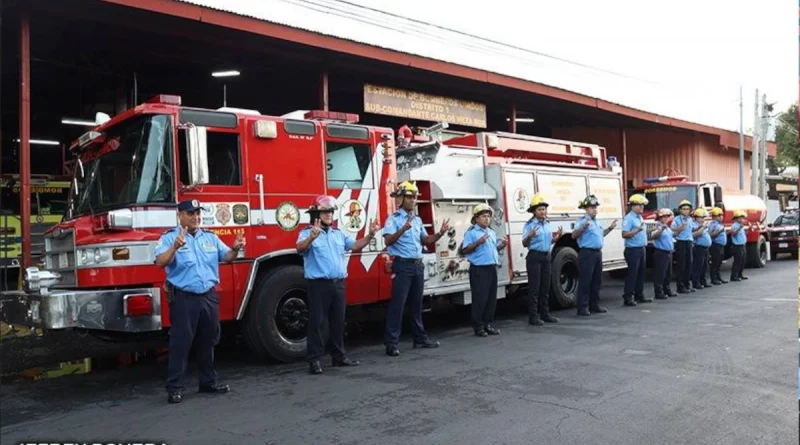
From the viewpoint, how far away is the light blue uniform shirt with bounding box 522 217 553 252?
9.59m

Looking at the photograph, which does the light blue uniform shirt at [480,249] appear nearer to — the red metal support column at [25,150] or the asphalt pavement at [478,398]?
the asphalt pavement at [478,398]

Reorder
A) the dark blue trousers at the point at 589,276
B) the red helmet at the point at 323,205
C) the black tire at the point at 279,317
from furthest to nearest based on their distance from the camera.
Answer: the dark blue trousers at the point at 589,276
the black tire at the point at 279,317
the red helmet at the point at 323,205

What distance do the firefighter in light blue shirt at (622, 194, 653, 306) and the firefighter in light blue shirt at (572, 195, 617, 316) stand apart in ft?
3.52

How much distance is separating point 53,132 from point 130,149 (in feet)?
52.6

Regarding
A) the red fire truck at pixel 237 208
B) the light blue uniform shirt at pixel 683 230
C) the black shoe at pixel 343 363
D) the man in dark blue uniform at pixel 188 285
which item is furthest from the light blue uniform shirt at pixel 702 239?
the man in dark blue uniform at pixel 188 285

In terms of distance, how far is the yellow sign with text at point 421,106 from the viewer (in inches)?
529

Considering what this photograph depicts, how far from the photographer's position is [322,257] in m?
6.69

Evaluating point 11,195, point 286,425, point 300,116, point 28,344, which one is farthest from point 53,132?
point 286,425


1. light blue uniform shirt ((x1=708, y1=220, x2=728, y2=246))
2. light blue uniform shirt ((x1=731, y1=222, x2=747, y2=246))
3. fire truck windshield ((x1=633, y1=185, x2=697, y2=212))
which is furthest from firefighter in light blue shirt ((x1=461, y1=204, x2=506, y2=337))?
light blue uniform shirt ((x1=731, y1=222, x2=747, y2=246))

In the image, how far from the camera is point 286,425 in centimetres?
493

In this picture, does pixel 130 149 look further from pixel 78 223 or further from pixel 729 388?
pixel 729 388

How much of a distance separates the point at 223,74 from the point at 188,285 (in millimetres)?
8898

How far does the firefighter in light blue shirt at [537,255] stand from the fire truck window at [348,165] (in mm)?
2878

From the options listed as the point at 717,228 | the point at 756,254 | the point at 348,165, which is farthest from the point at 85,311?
the point at 756,254
